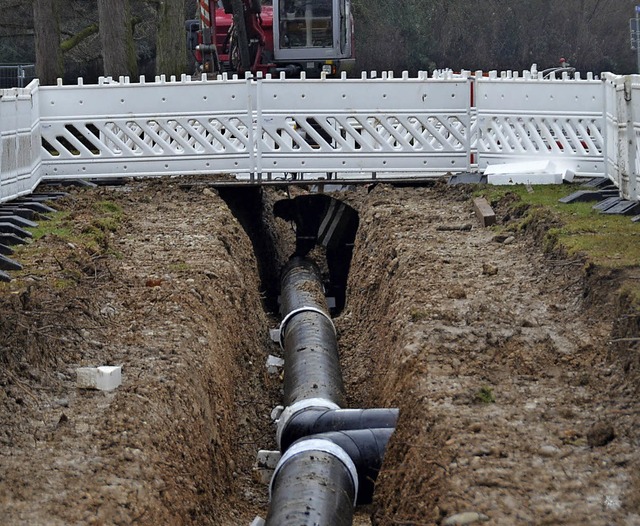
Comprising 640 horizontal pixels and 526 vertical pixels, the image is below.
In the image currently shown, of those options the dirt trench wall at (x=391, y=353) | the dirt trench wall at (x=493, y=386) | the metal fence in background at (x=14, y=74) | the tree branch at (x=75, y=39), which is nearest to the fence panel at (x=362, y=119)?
the dirt trench wall at (x=391, y=353)

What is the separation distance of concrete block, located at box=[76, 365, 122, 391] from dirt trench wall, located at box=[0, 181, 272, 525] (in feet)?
0.21

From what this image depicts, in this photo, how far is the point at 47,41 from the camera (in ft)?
87.2

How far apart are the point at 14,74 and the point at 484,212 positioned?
28.2 meters

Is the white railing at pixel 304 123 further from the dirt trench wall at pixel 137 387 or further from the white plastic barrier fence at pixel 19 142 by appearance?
the dirt trench wall at pixel 137 387

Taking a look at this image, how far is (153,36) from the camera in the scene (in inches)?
1746

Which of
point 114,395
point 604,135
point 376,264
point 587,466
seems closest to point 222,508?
point 114,395

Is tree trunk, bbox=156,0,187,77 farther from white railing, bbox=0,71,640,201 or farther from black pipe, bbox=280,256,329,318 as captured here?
black pipe, bbox=280,256,329,318

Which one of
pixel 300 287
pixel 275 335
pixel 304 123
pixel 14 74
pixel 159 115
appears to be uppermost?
pixel 159 115

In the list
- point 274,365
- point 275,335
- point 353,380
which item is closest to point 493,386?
point 353,380

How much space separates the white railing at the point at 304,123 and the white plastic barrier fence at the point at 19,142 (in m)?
0.10

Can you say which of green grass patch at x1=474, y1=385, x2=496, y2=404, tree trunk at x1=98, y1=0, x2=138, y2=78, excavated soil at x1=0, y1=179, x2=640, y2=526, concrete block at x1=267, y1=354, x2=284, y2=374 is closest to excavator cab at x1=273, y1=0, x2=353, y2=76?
tree trunk at x1=98, y1=0, x2=138, y2=78

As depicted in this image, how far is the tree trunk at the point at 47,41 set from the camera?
26.5 meters

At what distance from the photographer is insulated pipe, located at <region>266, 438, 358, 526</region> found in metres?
5.82

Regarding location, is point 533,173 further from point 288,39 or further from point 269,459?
point 288,39
